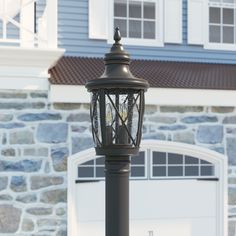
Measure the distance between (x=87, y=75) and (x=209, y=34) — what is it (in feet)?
10.6

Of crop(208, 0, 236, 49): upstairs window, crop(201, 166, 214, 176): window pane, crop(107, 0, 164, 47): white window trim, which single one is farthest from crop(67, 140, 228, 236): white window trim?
crop(208, 0, 236, 49): upstairs window

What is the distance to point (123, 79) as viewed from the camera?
3.84 metres

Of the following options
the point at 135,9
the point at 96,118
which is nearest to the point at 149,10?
the point at 135,9

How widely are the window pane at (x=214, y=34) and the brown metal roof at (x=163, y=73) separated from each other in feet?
1.76

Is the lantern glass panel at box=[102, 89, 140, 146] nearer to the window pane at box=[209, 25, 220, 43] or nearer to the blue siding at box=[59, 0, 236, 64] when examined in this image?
the blue siding at box=[59, 0, 236, 64]

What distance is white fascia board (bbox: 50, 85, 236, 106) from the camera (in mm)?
7242

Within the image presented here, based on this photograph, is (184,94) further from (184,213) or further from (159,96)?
(184,213)

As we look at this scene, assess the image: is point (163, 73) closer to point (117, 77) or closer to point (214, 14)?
point (214, 14)

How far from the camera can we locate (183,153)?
8.08 m

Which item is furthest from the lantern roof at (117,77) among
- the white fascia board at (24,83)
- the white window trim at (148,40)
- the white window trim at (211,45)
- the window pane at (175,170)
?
the white window trim at (211,45)

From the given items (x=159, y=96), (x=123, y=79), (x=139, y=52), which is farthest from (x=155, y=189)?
(x=123, y=79)

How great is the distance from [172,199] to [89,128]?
1.67 metres

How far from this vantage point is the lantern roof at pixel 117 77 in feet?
12.6

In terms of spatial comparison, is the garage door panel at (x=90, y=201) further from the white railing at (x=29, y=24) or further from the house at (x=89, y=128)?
the white railing at (x=29, y=24)
